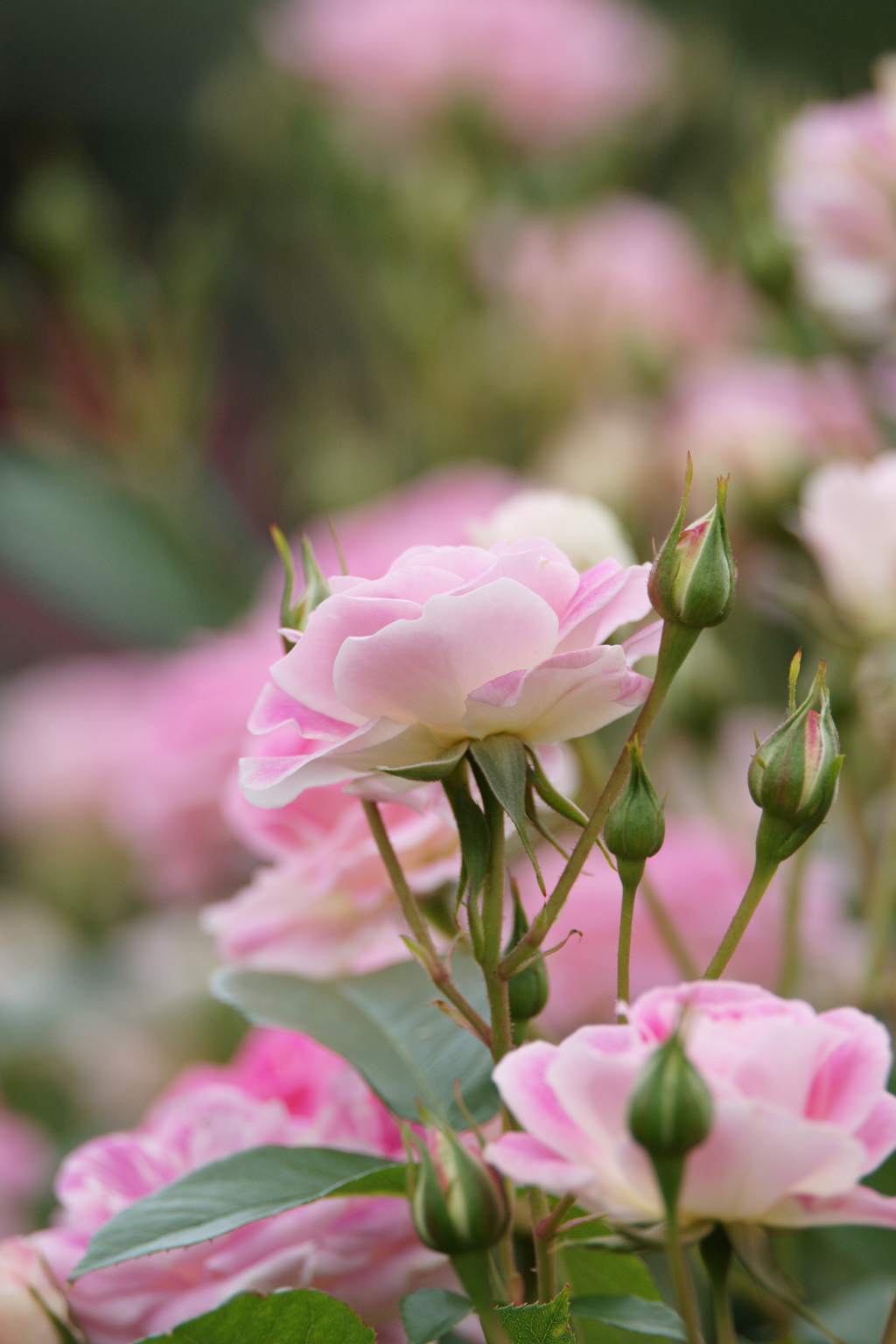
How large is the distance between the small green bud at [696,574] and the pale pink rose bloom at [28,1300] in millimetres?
141

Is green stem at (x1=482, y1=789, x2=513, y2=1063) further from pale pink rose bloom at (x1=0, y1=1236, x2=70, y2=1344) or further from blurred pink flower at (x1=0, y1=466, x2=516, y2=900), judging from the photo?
blurred pink flower at (x1=0, y1=466, x2=516, y2=900)

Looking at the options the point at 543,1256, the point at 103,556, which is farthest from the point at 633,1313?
the point at 103,556

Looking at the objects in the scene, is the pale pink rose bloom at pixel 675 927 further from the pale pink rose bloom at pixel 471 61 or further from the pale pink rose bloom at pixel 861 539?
the pale pink rose bloom at pixel 471 61

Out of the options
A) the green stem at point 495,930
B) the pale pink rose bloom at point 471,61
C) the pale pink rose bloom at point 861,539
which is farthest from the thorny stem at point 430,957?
the pale pink rose bloom at point 471,61

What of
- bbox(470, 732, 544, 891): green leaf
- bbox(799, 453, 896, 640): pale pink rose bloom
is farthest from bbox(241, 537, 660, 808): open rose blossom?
bbox(799, 453, 896, 640): pale pink rose bloom

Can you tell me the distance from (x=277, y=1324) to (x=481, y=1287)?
0.11ft

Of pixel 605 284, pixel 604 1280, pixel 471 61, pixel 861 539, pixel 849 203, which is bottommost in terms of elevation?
pixel 604 1280

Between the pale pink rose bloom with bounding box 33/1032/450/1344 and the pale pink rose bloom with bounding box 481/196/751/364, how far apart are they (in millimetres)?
524

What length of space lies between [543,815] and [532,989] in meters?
0.12

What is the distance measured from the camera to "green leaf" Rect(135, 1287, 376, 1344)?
177mm

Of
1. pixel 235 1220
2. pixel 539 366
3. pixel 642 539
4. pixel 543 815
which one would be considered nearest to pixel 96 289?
pixel 539 366

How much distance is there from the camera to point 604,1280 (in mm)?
196

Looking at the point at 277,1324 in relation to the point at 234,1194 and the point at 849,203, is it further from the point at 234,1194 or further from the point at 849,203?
the point at 849,203

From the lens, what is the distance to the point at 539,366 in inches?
26.5
